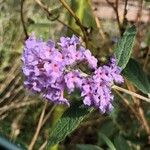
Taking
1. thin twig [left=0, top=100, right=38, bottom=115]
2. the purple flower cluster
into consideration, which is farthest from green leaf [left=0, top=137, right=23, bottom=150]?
thin twig [left=0, top=100, right=38, bottom=115]

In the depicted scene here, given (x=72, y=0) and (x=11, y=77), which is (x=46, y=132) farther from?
(x=72, y=0)

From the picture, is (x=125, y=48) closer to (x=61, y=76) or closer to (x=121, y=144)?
(x=61, y=76)

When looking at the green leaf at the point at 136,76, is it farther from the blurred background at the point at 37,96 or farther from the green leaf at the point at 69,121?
the blurred background at the point at 37,96

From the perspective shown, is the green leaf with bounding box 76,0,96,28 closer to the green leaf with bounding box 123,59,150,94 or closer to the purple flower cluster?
the green leaf with bounding box 123,59,150,94

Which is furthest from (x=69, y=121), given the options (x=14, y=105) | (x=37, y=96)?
(x=14, y=105)

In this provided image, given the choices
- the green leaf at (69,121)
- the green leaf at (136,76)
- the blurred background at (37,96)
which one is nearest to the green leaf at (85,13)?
the blurred background at (37,96)

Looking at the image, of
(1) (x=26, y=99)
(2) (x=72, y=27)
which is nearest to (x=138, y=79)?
(2) (x=72, y=27)
